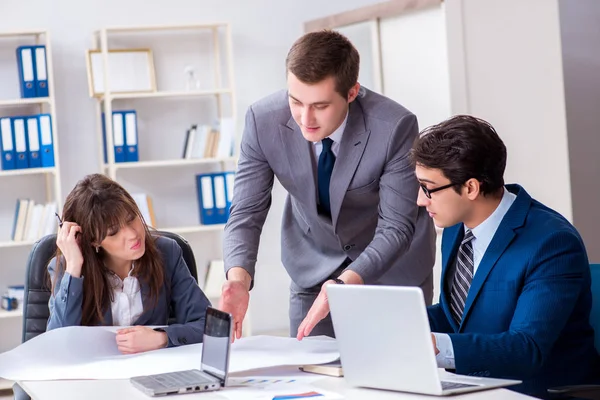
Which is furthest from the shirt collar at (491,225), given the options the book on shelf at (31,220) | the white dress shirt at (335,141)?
the book on shelf at (31,220)

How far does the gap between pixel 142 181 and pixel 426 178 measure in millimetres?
3793

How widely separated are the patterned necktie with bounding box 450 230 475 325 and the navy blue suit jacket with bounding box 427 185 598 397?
0.10 meters

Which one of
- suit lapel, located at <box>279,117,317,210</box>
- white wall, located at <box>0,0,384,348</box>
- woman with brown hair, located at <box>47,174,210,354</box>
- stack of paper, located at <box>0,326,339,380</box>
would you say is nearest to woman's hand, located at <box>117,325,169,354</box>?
stack of paper, located at <box>0,326,339,380</box>

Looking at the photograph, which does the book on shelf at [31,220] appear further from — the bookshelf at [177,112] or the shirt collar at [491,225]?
the shirt collar at [491,225]

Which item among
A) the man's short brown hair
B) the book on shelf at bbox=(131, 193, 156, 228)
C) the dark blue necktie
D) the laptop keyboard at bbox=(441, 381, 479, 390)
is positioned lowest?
the laptop keyboard at bbox=(441, 381, 479, 390)

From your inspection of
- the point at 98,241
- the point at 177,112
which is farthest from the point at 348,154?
the point at 177,112

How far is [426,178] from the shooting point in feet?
6.54

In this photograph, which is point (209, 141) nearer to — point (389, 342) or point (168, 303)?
point (168, 303)

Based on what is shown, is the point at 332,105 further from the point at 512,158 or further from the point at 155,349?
the point at 512,158

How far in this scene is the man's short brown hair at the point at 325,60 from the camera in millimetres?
2139

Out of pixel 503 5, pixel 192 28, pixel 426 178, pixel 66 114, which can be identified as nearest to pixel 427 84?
pixel 503 5

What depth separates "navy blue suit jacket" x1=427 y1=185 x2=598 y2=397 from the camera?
68.9 inches

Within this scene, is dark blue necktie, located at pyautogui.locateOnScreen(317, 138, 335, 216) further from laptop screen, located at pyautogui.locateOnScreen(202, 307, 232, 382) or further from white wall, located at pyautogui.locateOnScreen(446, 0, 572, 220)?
white wall, located at pyautogui.locateOnScreen(446, 0, 572, 220)

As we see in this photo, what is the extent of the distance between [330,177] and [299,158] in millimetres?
101
